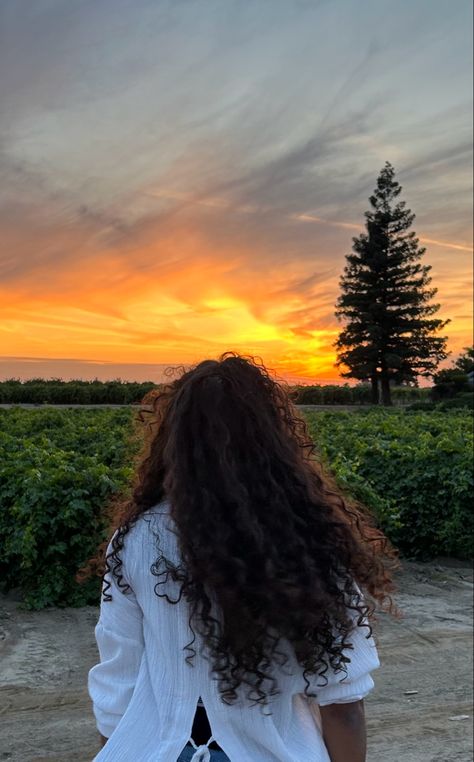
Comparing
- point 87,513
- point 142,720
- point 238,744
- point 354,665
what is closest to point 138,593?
point 142,720

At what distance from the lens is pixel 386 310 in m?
38.9

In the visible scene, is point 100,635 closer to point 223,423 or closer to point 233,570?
point 233,570

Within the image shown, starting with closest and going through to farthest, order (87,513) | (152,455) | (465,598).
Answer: (152,455) < (87,513) < (465,598)

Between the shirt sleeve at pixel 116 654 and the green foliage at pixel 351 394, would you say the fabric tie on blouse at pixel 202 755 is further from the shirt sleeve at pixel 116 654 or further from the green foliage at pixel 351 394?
the green foliage at pixel 351 394

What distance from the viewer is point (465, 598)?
252 inches

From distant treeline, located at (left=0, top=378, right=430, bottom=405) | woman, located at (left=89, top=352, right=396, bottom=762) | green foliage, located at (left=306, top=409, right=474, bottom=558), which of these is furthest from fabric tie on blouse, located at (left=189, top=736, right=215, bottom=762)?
distant treeline, located at (left=0, top=378, right=430, bottom=405)

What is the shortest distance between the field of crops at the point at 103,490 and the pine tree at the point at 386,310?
2712 cm

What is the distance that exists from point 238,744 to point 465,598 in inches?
216

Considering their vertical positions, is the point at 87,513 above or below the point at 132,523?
below

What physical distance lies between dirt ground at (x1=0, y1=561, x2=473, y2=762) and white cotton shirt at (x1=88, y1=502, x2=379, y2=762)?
2324mm

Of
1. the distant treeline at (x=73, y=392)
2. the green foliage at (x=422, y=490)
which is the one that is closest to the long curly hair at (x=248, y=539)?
the green foliage at (x=422, y=490)

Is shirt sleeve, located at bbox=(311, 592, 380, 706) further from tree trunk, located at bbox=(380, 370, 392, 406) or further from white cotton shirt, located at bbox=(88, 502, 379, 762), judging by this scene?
tree trunk, located at bbox=(380, 370, 392, 406)

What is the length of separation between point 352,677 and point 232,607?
12.8 inches

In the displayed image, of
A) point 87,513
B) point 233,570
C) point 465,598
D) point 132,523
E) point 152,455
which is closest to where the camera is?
point 233,570
